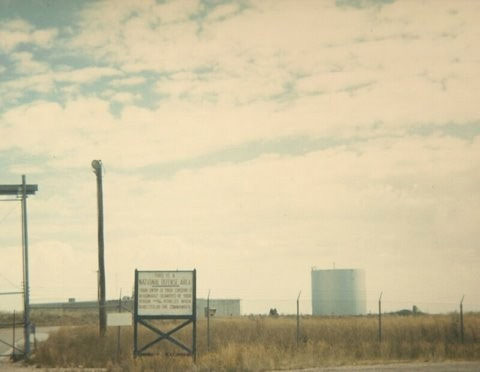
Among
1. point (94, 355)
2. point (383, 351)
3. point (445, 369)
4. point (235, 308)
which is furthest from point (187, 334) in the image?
point (235, 308)

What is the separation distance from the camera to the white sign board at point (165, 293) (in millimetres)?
19281

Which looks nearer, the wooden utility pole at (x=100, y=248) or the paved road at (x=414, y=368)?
the paved road at (x=414, y=368)

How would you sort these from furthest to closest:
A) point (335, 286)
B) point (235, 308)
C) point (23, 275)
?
1. point (235, 308)
2. point (335, 286)
3. point (23, 275)

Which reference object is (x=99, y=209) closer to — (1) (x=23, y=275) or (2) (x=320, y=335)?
(1) (x=23, y=275)

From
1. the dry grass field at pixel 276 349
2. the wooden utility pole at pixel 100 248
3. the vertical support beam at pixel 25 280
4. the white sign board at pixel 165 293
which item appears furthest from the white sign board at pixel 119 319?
the wooden utility pole at pixel 100 248

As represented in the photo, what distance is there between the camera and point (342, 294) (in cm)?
6488

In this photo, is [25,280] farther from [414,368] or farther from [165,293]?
[414,368]

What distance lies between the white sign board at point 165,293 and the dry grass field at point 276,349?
135 centimetres

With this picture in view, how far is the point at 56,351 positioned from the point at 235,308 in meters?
60.4

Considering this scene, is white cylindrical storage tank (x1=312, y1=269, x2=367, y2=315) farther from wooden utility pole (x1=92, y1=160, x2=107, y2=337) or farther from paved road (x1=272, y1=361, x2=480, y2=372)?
paved road (x1=272, y1=361, x2=480, y2=372)

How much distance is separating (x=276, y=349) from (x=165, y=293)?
410cm

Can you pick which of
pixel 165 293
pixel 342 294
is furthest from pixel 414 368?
pixel 342 294

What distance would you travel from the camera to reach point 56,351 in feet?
68.6

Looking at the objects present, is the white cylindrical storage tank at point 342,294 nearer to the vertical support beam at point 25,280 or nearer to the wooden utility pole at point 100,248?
the wooden utility pole at point 100,248
